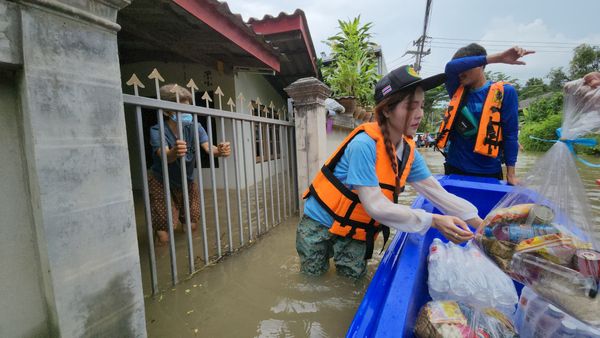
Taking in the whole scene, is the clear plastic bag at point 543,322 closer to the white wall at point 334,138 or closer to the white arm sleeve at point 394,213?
the white arm sleeve at point 394,213

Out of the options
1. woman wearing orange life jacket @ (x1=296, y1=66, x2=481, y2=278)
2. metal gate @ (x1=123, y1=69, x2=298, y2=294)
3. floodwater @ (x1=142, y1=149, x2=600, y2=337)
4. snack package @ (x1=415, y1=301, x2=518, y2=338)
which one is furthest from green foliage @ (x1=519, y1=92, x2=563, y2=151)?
snack package @ (x1=415, y1=301, x2=518, y2=338)

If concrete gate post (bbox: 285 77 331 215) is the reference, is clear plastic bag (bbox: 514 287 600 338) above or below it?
below

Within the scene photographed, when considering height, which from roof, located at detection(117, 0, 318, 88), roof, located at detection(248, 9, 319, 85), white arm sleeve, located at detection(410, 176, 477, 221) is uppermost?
roof, located at detection(248, 9, 319, 85)

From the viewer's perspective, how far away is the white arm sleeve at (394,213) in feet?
4.45

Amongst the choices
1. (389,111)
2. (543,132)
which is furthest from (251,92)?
(543,132)

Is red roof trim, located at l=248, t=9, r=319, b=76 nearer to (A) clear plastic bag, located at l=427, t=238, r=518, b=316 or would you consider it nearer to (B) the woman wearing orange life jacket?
(B) the woman wearing orange life jacket

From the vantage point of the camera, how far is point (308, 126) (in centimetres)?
341

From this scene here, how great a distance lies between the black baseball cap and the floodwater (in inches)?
49.2

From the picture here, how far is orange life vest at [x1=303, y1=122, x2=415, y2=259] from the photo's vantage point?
1604 mm

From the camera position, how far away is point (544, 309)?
0.86 meters

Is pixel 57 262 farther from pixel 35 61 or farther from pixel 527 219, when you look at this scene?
pixel 527 219

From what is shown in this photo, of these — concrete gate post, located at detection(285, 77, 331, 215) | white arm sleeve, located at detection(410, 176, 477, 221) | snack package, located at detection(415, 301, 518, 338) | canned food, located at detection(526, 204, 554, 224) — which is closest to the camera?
snack package, located at detection(415, 301, 518, 338)

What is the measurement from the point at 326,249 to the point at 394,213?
0.68 m

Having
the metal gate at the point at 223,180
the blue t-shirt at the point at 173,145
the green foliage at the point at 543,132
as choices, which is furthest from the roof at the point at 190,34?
the green foliage at the point at 543,132
